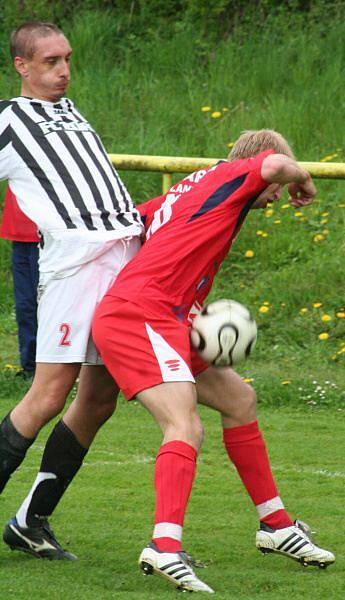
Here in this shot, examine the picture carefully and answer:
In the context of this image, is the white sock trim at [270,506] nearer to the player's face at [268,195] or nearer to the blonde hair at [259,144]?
the player's face at [268,195]

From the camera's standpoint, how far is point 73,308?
211 inches

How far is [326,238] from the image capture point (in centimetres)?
1128

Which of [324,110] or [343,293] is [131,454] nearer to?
[343,293]

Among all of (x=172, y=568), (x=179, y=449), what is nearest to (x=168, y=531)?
(x=172, y=568)

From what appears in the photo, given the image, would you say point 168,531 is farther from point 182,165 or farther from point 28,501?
point 182,165

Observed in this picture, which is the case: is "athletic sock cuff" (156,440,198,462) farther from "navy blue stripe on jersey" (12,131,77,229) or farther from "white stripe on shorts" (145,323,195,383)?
"navy blue stripe on jersey" (12,131,77,229)

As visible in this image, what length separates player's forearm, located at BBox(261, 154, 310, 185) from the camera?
17.0ft

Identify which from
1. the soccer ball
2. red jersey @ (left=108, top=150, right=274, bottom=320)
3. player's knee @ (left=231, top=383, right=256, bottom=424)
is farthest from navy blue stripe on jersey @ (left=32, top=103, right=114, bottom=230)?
player's knee @ (left=231, top=383, right=256, bottom=424)

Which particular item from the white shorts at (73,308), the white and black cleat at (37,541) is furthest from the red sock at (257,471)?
the white and black cleat at (37,541)

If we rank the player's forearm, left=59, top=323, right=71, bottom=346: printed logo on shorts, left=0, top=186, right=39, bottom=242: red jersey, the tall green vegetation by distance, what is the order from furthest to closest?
the tall green vegetation, left=0, top=186, right=39, bottom=242: red jersey, left=59, top=323, right=71, bottom=346: printed logo on shorts, the player's forearm

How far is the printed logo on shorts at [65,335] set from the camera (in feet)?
17.5

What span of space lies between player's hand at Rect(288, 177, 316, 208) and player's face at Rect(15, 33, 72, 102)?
1033mm

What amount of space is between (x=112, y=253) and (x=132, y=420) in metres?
3.08

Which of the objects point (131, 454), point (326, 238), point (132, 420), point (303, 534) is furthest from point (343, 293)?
point (303, 534)
